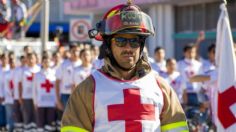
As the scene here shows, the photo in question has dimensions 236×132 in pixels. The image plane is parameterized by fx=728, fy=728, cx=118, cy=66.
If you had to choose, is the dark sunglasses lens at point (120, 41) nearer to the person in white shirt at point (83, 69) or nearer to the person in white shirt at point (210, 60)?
the person in white shirt at point (210, 60)

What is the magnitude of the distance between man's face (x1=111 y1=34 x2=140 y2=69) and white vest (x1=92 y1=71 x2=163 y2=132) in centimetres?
13

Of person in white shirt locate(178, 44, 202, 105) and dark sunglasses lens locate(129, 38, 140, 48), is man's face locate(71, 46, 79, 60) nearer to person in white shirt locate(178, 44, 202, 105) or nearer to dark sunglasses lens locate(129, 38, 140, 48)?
person in white shirt locate(178, 44, 202, 105)

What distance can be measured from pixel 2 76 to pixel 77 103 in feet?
38.8

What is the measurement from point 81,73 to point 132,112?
890cm

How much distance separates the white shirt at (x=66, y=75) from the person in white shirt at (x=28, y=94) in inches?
45.1

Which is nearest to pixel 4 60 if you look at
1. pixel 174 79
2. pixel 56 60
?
pixel 56 60

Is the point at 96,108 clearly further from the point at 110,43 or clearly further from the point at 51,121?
the point at 51,121

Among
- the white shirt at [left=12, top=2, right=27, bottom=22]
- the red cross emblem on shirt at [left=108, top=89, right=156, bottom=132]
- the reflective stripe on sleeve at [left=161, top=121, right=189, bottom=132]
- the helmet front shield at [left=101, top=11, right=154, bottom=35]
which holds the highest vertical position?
the white shirt at [left=12, top=2, right=27, bottom=22]

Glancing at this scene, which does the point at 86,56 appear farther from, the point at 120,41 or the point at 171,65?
the point at 120,41

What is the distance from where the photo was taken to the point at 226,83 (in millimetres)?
7832

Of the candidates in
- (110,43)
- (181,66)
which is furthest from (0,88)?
(110,43)

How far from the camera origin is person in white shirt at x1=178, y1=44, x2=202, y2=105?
13352 millimetres

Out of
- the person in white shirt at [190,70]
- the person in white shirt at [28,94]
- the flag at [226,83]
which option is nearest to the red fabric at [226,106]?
the flag at [226,83]

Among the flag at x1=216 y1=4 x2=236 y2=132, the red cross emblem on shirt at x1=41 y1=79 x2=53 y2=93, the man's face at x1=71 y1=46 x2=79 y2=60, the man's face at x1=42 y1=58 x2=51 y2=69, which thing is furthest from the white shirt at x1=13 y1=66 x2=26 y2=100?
the flag at x1=216 y1=4 x2=236 y2=132
